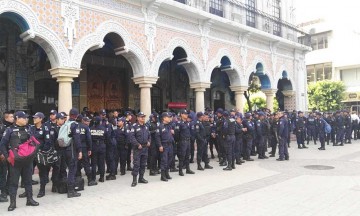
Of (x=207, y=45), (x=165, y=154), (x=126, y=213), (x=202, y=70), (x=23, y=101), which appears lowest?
(x=126, y=213)

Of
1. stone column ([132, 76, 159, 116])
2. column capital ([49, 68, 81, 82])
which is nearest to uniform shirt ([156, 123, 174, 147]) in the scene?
column capital ([49, 68, 81, 82])

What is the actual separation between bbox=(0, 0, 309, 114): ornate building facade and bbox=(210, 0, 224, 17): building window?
0.06m

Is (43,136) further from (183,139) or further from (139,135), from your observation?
(183,139)

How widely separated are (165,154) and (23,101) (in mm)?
7174

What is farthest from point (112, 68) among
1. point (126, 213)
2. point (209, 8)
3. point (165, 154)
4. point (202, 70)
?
point (126, 213)

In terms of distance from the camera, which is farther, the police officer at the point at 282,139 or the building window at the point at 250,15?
the building window at the point at 250,15

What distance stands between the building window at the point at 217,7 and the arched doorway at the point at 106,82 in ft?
16.8

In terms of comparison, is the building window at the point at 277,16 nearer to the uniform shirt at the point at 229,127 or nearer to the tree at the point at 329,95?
the tree at the point at 329,95

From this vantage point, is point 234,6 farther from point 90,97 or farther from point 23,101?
point 23,101

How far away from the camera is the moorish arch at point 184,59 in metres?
13.0

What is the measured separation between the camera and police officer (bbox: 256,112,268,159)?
1204cm

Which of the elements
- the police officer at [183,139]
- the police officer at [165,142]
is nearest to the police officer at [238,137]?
the police officer at [183,139]

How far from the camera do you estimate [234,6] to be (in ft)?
56.9

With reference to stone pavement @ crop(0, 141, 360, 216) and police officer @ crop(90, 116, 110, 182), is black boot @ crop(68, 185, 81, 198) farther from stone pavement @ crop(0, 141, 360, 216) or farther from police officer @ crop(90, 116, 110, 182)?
police officer @ crop(90, 116, 110, 182)
